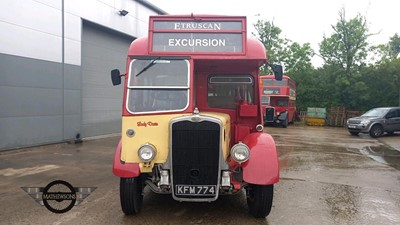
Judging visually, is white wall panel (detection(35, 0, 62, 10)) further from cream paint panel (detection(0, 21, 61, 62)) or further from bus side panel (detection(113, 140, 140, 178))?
bus side panel (detection(113, 140, 140, 178))

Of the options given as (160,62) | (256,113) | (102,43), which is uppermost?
(102,43)

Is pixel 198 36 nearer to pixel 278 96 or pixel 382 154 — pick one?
pixel 382 154

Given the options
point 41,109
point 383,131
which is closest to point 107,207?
point 41,109

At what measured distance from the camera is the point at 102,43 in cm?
1625

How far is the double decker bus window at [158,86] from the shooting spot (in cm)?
525

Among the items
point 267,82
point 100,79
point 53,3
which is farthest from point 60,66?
point 267,82

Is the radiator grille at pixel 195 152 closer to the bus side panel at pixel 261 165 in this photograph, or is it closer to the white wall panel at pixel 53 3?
the bus side panel at pixel 261 165

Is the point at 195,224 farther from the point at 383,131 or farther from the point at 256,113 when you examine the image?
the point at 383,131

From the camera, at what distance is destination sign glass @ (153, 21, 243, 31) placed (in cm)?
569

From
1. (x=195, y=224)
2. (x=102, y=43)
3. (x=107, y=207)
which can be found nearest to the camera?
(x=195, y=224)

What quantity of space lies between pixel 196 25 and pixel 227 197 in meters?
3.01

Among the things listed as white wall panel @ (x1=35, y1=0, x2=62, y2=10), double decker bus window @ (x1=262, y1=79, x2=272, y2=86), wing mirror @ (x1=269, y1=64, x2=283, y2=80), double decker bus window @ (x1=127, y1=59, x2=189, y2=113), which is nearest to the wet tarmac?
double decker bus window @ (x1=127, y1=59, x2=189, y2=113)

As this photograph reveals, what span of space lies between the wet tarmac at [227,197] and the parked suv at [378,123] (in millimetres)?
8606

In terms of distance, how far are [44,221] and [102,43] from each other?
12.3 meters
